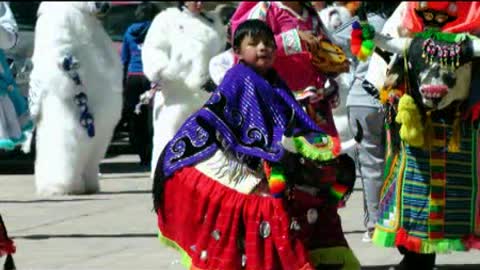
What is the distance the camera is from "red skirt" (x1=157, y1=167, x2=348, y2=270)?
8164 millimetres

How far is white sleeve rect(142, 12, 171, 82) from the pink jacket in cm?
406

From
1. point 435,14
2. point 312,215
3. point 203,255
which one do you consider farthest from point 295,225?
point 435,14

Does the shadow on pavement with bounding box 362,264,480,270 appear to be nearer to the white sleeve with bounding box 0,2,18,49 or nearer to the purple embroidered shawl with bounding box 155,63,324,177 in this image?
the purple embroidered shawl with bounding box 155,63,324,177

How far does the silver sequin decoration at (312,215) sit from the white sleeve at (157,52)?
260 inches

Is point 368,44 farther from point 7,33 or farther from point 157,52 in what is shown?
point 157,52

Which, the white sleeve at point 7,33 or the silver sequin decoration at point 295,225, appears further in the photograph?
the white sleeve at point 7,33

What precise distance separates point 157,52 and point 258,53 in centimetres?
636

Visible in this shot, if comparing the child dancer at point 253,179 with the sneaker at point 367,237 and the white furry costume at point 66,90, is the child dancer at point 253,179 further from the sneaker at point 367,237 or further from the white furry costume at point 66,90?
the white furry costume at point 66,90

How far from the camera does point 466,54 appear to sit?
881cm

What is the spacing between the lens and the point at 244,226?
823cm

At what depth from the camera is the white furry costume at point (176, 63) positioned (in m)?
14.8

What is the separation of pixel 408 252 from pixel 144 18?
10.3 m

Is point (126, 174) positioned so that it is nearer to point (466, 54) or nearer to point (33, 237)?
point (33, 237)

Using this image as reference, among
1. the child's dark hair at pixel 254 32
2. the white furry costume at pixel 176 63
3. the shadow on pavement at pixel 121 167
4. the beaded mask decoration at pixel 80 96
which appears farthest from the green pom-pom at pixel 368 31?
the shadow on pavement at pixel 121 167
